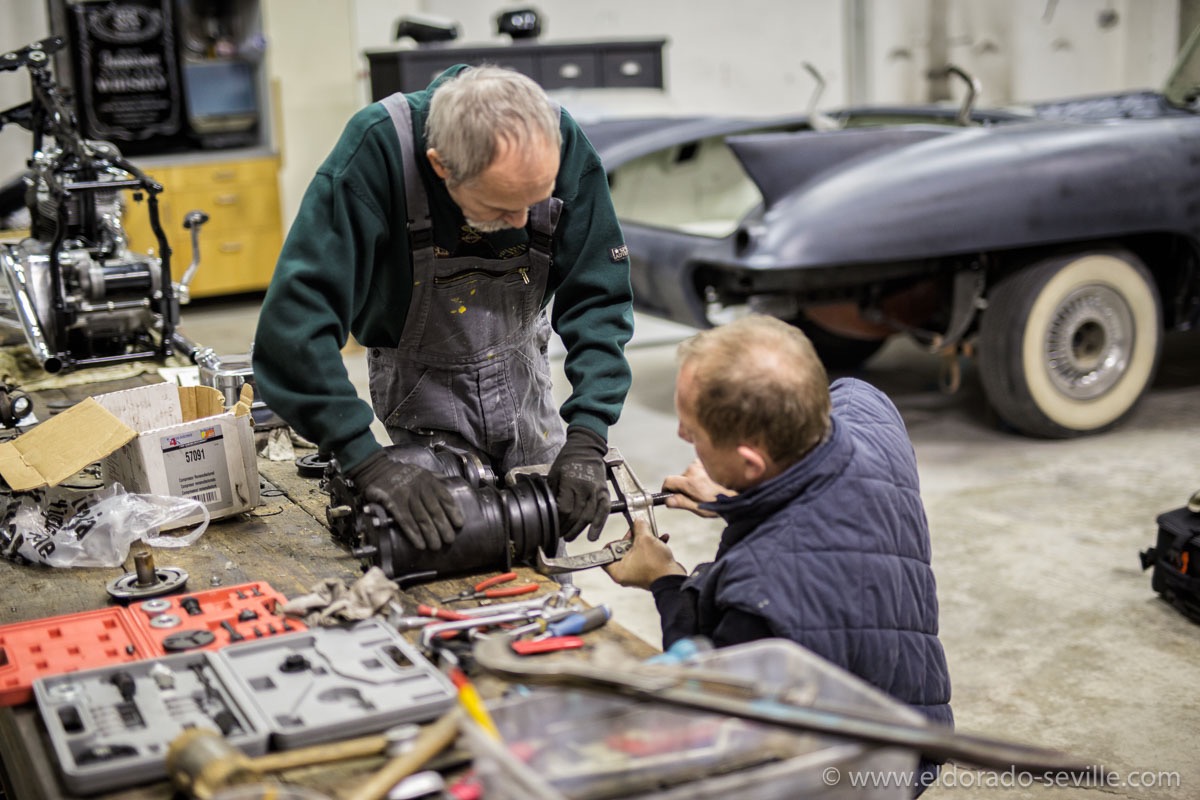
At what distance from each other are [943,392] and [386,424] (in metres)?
3.95

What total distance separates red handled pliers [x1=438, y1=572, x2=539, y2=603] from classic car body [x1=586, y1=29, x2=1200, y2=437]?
2.68 metres

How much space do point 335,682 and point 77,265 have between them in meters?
2.42

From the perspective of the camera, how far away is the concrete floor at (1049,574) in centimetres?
288

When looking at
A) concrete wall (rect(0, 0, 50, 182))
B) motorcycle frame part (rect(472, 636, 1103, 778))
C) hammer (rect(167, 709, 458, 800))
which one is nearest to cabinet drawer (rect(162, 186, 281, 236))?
concrete wall (rect(0, 0, 50, 182))

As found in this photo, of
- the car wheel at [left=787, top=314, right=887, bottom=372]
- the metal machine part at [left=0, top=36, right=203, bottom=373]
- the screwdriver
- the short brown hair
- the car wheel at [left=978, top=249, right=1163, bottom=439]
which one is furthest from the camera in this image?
the car wheel at [left=787, top=314, right=887, bottom=372]

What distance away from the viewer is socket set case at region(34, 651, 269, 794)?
1375 millimetres

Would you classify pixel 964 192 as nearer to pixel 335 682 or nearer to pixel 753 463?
pixel 753 463

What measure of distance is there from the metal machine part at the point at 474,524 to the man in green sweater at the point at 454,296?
0.10 ft

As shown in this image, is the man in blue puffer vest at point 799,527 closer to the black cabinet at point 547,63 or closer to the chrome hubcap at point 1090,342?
the chrome hubcap at point 1090,342

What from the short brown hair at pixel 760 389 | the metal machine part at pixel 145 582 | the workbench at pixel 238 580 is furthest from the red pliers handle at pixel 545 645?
the metal machine part at pixel 145 582

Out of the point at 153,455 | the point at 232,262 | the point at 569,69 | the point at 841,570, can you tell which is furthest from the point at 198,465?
the point at 232,262

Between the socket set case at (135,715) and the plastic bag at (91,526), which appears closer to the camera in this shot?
the socket set case at (135,715)

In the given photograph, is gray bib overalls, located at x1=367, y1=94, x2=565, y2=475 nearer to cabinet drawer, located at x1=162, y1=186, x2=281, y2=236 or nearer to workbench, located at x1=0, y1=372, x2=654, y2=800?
workbench, located at x1=0, y1=372, x2=654, y2=800

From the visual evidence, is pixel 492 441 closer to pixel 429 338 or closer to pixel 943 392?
pixel 429 338
